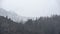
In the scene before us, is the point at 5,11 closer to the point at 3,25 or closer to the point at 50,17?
the point at 3,25

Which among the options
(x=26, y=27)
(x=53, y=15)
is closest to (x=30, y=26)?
(x=26, y=27)

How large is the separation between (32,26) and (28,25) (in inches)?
5.5

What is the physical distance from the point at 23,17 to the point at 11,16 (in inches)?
16.0

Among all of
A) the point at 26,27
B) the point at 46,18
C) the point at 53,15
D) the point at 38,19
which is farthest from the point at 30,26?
the point at 53,15

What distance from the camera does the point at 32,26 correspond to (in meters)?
3.14

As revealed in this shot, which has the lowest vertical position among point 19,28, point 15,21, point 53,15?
point 19,28

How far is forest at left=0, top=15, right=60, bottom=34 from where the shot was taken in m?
3.09

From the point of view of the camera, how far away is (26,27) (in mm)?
3107

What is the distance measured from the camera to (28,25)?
10.2ft

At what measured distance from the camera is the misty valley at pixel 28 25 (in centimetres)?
309

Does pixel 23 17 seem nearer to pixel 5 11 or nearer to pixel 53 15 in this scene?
pixel 5 11

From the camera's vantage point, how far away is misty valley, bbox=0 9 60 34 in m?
3.09

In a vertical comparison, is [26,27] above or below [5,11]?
below

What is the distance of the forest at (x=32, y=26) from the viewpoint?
3.09m
